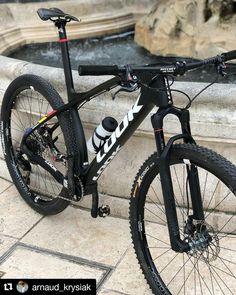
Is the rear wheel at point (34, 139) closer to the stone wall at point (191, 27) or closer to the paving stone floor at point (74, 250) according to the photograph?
the paving stone floor at point (74, 250)

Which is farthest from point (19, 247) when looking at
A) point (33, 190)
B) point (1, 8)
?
point (1, 8)

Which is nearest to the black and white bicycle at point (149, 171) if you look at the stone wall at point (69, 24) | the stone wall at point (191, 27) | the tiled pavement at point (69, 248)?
the tiled pavement at point (69, 248)

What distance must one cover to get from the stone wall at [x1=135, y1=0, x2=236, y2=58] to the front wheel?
207cm

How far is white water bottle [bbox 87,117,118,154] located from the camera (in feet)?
8.86

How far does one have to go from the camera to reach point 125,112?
118 inches

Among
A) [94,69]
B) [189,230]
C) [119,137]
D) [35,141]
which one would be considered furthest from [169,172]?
[35,141]

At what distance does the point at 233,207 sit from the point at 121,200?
742mm

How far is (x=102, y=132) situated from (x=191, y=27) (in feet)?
8.45

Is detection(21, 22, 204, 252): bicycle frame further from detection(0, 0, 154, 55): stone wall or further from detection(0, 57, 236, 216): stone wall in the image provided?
detection(0, 0, 154, 55): stone wall

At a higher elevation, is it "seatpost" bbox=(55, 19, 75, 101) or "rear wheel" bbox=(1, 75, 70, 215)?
"seatpost" bbox=(55, 19, 75, 101)

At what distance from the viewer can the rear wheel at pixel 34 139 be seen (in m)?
3.08

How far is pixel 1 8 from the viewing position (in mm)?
5746

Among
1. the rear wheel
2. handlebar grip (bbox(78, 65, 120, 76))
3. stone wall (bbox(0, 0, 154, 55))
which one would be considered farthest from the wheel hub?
stone wall (bbox(0, 0, 154, 55))

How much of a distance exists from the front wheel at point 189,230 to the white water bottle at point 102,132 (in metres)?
0.39
